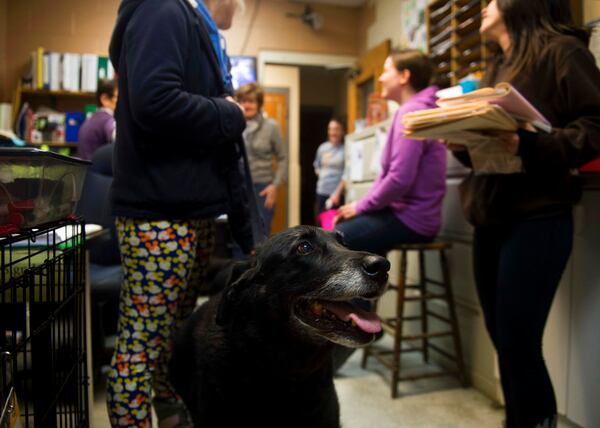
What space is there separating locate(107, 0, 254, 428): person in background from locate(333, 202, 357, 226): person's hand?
2.92ft

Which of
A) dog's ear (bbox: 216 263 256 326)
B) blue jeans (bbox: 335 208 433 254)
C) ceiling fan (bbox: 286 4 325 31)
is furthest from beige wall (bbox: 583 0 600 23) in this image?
ceiling fan (bbox: 286 4 325 31)

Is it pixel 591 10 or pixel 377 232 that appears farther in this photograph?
pixel 377 232

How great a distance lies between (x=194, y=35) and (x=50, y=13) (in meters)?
0.43

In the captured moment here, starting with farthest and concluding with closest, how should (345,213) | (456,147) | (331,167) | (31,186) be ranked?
(331,167)
(345,213)
(456,147)
(31,186)

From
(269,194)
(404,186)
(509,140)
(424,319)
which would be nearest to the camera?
(509,140)

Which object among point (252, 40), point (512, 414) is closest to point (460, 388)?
point (512, 414)

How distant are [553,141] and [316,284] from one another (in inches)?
26.8

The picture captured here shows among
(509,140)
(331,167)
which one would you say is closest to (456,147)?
(509,140)

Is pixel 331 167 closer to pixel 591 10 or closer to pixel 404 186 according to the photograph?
pixel 404 186

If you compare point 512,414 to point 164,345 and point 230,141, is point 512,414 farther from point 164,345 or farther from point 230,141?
point 230,141

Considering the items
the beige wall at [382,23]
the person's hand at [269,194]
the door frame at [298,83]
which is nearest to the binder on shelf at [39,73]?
the door frame at [298,83]

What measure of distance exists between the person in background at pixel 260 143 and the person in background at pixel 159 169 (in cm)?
202

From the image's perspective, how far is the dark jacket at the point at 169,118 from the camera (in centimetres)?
102

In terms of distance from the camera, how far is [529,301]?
3.83ft
